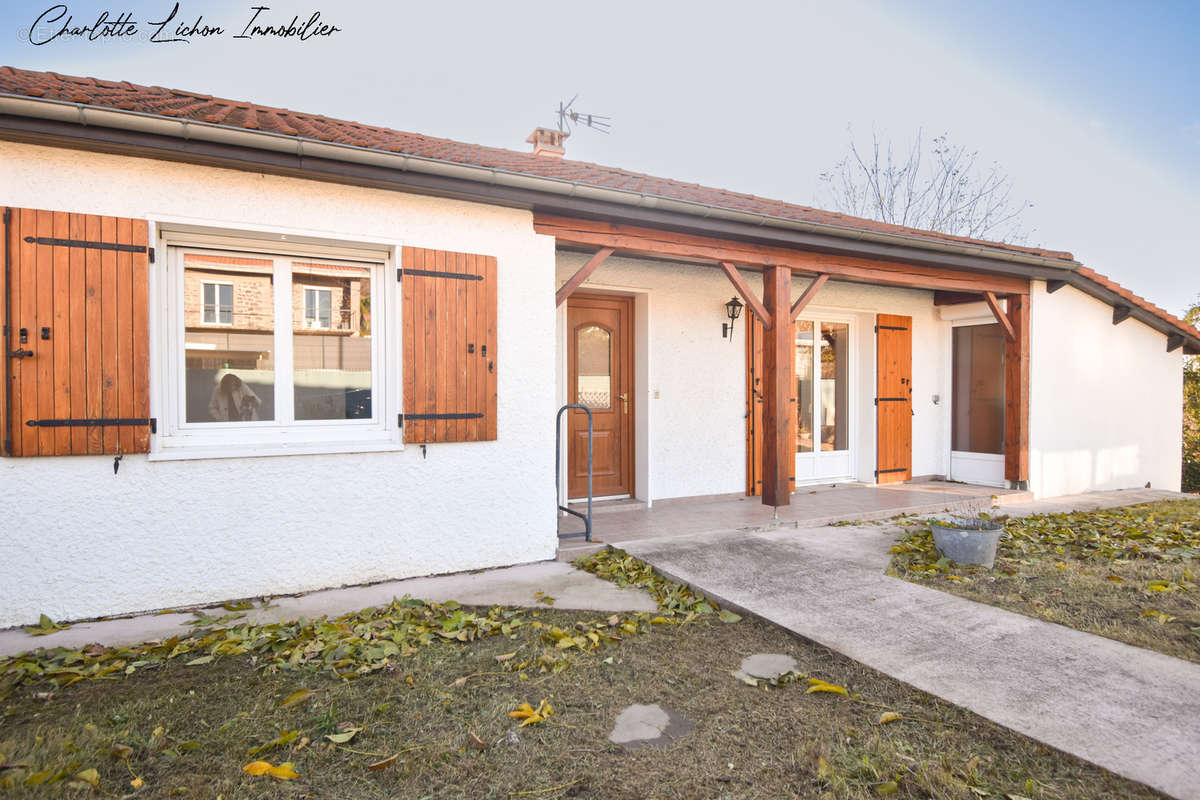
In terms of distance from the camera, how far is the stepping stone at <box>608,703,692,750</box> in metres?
2.26

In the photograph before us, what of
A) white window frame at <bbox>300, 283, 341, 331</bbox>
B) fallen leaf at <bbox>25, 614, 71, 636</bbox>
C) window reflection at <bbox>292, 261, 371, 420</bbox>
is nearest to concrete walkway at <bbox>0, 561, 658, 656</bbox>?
fallen leaf at <bbox>25, 614, 71, 636</bbox>

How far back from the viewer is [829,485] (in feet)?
25.6

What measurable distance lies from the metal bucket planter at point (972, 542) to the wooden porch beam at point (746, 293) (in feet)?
7.40

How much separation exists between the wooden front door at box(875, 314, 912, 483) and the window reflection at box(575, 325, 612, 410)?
3671 millimetres

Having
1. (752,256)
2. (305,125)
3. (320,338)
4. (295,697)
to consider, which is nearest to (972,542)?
(752,256)

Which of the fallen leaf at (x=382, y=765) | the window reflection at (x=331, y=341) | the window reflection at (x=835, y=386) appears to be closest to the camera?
the fallen leaf at (x=382, y=765)

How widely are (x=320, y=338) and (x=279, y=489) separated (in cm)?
102

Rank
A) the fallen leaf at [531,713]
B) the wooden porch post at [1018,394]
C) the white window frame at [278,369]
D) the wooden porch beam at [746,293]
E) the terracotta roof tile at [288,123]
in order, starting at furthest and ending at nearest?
1. the wooden porch post at [1018,394]
2. the wooden porch beam at [746,293]
3. the white window frame at [278,369]
4. the terracotta roof tile at [288,123]
5. the fallen leaf at [531,713]

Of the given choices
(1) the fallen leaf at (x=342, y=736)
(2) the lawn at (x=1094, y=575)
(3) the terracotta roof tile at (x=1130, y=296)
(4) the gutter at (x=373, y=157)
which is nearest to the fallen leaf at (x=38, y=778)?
(1) the fallen leaf at (x=342, y=736)

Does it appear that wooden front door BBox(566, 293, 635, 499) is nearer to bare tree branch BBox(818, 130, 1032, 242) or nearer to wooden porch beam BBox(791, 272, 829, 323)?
wooden porch beam BBox(791, 272, 829, 323)

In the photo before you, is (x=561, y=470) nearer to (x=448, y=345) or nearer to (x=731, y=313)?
(x=448, y=345)

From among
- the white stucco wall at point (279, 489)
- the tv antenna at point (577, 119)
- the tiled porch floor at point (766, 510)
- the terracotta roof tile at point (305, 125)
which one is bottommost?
the tiled porch floor at point (766, 510)

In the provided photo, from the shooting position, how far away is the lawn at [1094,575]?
10.8 ft

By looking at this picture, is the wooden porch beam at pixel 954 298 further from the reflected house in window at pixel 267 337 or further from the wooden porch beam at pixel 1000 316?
the reflected house in window at pixel 267 337
